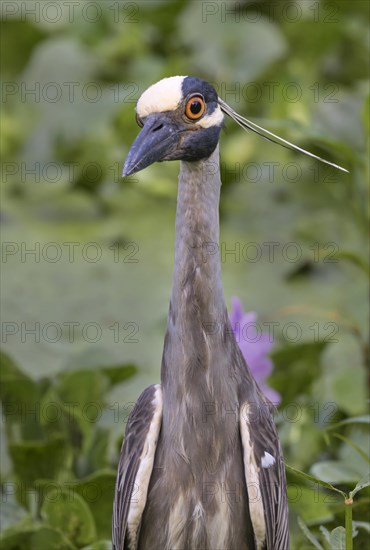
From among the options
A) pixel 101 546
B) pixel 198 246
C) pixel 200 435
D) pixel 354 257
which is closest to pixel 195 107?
pixel 198 246

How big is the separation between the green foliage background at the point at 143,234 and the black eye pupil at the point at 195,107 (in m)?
0.80

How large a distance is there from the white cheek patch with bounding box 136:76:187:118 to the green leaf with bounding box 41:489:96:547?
1067mm

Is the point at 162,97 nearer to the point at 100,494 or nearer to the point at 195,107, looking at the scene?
the point at 195,107

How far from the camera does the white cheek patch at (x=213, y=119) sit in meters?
2.42

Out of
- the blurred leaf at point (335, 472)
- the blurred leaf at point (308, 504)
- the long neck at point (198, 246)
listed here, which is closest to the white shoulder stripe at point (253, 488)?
the long neck at point (198, 246)

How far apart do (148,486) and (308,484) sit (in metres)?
0.84

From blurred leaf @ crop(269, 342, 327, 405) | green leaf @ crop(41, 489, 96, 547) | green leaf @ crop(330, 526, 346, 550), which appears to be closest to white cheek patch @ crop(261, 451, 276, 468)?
green leaf @ crop(330, 526, 346, 550)

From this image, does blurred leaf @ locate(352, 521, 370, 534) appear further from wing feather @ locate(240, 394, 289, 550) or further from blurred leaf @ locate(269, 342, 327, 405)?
blurred leaf @ locate(269, 342, 327, 405)

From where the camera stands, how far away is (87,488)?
3.09 metres

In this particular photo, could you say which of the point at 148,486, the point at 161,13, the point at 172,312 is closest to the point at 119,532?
the point at 148,486

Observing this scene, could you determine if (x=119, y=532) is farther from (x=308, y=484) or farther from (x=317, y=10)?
(x=317, y=10)

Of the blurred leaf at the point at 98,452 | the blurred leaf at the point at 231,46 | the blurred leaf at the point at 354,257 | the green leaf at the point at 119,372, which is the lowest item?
the blurred leaf at the point at 98,452

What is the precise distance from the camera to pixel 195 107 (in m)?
2.42

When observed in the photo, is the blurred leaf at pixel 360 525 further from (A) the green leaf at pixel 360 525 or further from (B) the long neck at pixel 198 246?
(B) the long neck at pixel 198 246
